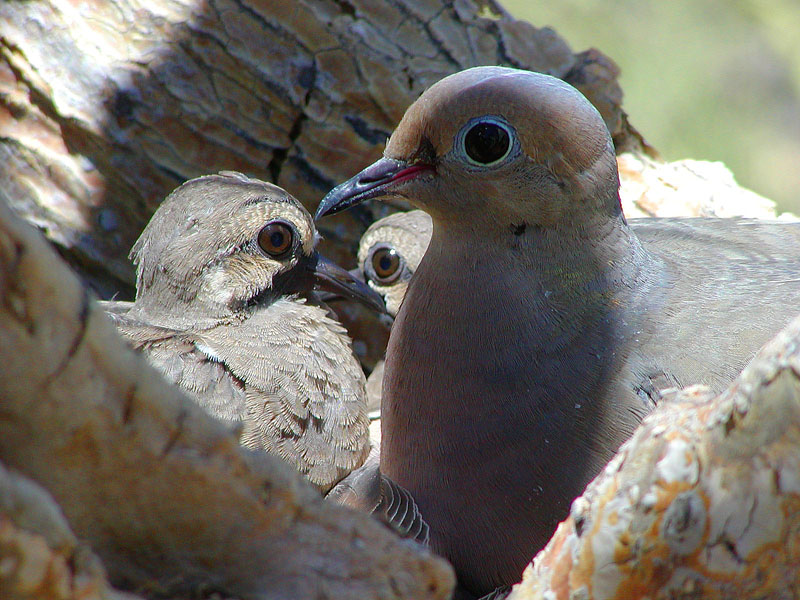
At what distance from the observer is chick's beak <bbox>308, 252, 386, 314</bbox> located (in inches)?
133

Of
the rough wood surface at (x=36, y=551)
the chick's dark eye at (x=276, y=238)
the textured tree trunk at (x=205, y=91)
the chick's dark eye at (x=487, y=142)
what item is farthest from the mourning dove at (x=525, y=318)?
the textured tree trunk at (x=205, y=91)

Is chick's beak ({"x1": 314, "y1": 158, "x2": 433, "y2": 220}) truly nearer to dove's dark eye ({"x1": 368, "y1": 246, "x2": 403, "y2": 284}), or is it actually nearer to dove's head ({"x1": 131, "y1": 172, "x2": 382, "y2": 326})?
dove's head ({"x1": 131, "y1": 172, "x2": 382, "y2": 326})

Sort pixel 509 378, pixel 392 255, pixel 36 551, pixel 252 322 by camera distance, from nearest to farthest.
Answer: pixel 36 551, pixel 509 378, pixel 252 322, pixel 392 255

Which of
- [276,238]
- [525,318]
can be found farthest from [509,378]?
[276,238]

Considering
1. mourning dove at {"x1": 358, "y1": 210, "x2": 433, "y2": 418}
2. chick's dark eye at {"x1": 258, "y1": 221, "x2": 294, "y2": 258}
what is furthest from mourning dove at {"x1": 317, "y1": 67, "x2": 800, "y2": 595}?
mourning dove at {"x1": 358, "y1": 210, "x2": 433, "y2": 418}

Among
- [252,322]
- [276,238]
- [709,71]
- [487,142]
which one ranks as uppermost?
[709,71]

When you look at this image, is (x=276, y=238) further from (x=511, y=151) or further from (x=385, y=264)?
(x=511, y=151)

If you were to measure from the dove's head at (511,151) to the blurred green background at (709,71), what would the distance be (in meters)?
4.95

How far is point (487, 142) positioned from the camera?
242 centimetres

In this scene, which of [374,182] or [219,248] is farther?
[219,248]

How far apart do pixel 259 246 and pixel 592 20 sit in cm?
607

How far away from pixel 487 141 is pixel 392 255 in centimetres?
136

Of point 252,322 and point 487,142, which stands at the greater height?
point 487,142

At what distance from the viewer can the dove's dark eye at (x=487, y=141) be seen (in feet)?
7.88
